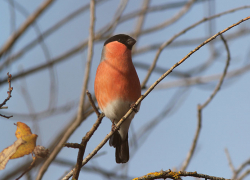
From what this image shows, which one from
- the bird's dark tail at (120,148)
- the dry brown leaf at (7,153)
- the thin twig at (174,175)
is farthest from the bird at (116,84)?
the dry brown leaf at (7,153)

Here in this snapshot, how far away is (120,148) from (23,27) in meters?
2.30

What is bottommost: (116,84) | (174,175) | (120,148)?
(174,175)

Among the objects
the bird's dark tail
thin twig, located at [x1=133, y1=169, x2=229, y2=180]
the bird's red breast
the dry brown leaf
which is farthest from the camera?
the bird's dark tail

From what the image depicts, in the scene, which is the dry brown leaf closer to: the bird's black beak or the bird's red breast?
the bird's red breast

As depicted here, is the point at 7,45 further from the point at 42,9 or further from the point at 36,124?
the point at 36,124

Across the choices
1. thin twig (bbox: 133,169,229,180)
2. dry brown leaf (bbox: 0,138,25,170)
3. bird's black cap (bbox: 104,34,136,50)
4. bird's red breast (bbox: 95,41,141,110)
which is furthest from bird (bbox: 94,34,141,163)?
dry brown leaf (bbox: 0,138,25,170)

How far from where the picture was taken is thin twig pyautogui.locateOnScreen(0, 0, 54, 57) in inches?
169

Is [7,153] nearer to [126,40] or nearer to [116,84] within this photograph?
[116,84]

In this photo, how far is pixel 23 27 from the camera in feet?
14.4

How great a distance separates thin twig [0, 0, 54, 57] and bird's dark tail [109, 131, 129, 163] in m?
2.05

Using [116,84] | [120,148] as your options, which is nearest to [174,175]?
[116,84]

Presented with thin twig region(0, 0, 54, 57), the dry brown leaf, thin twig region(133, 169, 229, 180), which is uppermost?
thin twig region(0, 0, 54, 57)

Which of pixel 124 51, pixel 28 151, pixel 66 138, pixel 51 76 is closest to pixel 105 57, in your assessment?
pixel 124 51

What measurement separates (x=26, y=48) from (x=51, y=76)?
87cm
